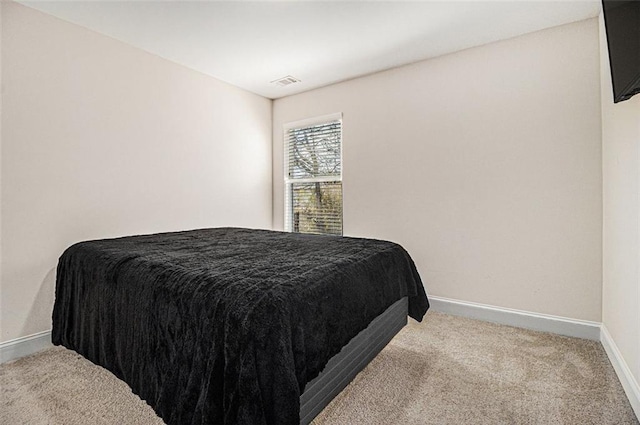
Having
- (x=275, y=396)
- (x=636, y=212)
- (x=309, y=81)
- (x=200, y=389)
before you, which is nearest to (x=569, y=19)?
(x=636, y=212)

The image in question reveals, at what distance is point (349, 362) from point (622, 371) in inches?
60.2

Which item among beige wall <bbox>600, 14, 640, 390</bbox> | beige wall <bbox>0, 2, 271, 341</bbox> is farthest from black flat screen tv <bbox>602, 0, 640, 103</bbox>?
beige wall <bbox>0, 2, 271, 341</bbox>

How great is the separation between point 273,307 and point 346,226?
2.51m

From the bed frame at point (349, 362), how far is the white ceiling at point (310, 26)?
2055 mm

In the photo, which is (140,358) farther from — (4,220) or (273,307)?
(4,220)

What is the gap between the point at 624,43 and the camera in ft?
4.36

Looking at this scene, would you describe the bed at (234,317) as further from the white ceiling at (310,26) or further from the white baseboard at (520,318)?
the white ceiling at (310,26)

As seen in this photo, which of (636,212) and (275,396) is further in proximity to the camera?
(636,212)

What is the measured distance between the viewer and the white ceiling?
2229 millimetres

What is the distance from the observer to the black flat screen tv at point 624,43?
3.92 feet

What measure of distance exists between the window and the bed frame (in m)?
1.82

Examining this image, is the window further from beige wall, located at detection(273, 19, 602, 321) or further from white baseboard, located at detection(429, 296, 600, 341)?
white baseboard, located at detection(429, 296, 600, 341)

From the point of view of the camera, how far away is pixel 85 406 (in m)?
1.64

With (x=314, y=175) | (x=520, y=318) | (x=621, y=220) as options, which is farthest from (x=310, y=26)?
(x=520, y=318)
